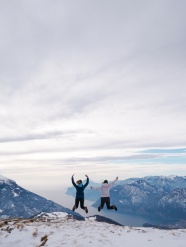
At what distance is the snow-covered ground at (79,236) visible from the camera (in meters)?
20.7

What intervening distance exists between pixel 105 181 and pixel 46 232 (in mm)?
8358

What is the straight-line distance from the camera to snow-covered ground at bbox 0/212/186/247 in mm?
20734

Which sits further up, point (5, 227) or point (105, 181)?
point (105, 181)

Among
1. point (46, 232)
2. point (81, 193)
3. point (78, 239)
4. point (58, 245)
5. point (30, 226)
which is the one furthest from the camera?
point (81, 193)

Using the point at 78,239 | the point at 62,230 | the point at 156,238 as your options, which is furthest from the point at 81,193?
the point at 156,238

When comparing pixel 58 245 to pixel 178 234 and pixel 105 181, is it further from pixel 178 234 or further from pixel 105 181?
pixel 178 234

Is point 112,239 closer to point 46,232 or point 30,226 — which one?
point 46,232

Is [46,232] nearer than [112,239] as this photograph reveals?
No

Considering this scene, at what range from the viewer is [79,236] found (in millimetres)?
21828

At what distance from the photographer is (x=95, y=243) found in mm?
20188

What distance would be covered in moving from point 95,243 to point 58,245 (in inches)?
118

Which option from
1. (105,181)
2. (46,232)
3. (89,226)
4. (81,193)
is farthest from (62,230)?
(105,181)

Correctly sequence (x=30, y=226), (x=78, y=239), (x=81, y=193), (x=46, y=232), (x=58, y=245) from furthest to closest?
(x=81, y=193) → (x=30, y=226) → (x=46, y=232) → (x=78, y=239) → (x=58, y=245)

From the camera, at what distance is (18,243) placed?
854 inches
